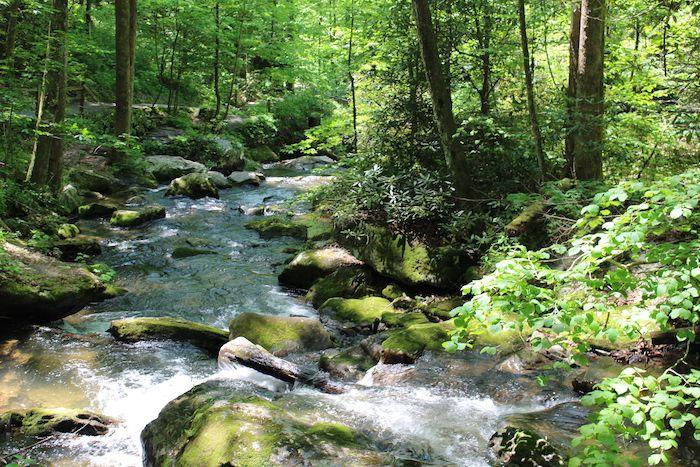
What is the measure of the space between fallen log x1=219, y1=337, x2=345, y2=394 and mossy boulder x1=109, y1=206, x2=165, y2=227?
748 centimetres

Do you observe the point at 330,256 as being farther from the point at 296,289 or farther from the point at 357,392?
the point at 357,392

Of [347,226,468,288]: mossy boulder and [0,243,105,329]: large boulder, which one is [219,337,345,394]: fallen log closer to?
[0,243,105,329]: large boulder

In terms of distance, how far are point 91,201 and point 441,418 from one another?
12.4 meters

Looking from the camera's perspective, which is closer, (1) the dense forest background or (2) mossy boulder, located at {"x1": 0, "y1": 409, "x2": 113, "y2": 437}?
(2) mossy boulder, located at {"x1": 0, "y1": 409, "x2": 113, "y2": 437}

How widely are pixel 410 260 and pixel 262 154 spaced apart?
1546 centimetres

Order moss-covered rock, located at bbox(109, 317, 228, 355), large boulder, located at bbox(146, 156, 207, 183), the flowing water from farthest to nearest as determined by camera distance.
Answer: large boulder, located at bbox(146, 156, 207, 183) < moss-covered rock, located at bbox(109, 317, 228, 355) < the flowing water

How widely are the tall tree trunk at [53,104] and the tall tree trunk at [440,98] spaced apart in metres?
6.76

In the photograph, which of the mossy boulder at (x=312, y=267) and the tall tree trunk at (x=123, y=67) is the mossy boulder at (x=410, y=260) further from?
the tall tree trunk at (x=123, y=67)

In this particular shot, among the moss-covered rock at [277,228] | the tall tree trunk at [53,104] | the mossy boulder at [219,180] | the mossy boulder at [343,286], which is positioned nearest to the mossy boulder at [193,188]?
the mossy boulder at [219,180]

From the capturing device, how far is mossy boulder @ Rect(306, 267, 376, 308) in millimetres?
8812

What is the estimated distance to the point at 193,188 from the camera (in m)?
15.5

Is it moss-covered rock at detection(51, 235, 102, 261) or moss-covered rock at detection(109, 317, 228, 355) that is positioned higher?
moss-covered rock at detection(51, 235, 102, 261)

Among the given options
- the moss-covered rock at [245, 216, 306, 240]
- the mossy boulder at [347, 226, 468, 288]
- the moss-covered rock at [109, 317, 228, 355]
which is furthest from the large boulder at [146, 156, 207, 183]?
the moss-covered rock at [109, 317, 228, 355]

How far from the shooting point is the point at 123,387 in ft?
19.1
